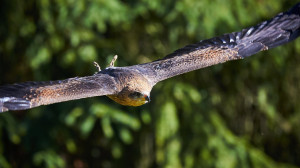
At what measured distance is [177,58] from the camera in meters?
6.05

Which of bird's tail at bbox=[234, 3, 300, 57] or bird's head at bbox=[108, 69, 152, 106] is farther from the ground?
bird's tail at bbox=[234, 3, 300, 57]

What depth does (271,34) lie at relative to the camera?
6293 mm

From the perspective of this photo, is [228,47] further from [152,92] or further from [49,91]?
[152,92]

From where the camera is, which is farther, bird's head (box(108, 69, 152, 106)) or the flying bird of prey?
bird's head (box(108, 69, 152, 106))

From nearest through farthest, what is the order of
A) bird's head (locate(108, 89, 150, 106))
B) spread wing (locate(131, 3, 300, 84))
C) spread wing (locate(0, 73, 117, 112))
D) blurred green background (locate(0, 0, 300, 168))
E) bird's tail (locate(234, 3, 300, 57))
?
1. spread wing (locate(0, 73, 117, 112))
2. bird's head (locate(108, 89, 150, 106))
3. spread wing (locate(131, 3, 300, 84))
4. bird's tail (locate(234, 3, 300, 57))
5. blurred green background (locate(0, 0, 300, 168))

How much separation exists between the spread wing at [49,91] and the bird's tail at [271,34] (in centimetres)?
165

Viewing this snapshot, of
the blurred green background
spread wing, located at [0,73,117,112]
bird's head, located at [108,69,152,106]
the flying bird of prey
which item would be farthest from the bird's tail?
the blurred green background

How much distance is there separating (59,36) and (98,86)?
12.1 feet

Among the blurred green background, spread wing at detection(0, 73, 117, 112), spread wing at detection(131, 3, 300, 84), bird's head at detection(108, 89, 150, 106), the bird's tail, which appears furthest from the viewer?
the blurred green background

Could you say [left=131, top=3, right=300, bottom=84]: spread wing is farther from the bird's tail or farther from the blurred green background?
the blurred green background

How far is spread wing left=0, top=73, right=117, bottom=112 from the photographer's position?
16.3 ft

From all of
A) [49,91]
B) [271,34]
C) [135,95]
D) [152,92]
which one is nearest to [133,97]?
[135,95]

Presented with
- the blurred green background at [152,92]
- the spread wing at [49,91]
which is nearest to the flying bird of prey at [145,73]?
the spread wing at [49,91]

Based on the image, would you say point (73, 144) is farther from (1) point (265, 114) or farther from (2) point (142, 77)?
(2) point (142, 77)
